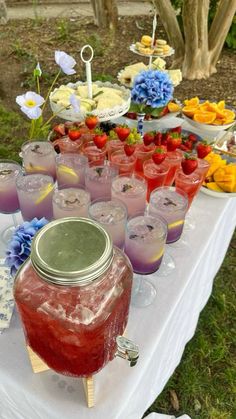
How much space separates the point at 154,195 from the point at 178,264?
238 mm

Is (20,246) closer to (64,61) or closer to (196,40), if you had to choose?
(64,61)

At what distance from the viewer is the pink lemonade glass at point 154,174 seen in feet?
4.54

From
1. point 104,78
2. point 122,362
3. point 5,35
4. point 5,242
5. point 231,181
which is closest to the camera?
point 122,362

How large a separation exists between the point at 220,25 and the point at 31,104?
3364mm

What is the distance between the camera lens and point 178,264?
52.0 inches

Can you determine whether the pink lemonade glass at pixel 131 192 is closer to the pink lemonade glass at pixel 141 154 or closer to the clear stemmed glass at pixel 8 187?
the pink lemonade glass at pixel 141 154

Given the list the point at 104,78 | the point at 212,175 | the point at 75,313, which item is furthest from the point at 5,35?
the point at 75,313

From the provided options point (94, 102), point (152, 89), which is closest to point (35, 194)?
point (94, 102)

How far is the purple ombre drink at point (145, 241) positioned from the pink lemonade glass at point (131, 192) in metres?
0.12

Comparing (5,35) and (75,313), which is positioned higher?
(75,313)

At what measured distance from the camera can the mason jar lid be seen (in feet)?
2.53

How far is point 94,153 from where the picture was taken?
1467mm

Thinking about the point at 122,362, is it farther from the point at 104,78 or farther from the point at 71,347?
the point at 104,78

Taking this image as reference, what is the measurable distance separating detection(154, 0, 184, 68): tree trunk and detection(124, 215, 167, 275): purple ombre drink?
3.27m
